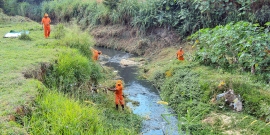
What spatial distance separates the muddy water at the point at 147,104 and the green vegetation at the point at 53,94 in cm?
50

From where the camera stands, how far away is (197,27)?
15.2 meters

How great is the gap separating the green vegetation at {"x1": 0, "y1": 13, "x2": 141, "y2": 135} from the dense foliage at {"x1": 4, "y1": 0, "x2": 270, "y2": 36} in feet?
22.3

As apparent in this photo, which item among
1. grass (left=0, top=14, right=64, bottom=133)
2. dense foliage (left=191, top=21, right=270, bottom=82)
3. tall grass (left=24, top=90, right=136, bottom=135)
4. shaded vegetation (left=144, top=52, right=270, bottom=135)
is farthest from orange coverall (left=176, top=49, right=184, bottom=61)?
tall grass (left=24, top=90, right=136, bottom=135)

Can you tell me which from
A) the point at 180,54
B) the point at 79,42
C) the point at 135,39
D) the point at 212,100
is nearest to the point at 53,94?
the point at 212,100

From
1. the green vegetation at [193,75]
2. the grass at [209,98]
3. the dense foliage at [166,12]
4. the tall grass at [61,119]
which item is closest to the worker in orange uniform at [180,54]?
the green vegetation at [193,75]

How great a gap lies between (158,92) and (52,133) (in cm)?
646

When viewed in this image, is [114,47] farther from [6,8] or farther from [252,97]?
[6,8]

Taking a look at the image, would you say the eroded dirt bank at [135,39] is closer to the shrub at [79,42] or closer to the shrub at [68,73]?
the shrub at [79,42]

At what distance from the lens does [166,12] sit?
17.0 meters

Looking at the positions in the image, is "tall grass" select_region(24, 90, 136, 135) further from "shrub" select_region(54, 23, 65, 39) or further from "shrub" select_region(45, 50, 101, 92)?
"shrub" select_region(54, 23, 65, 39)

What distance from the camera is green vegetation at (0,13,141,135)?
196 inches

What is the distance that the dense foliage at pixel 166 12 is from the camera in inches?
517

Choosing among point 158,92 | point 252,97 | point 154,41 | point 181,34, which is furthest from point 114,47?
point 252,97

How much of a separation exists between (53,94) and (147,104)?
416cm
